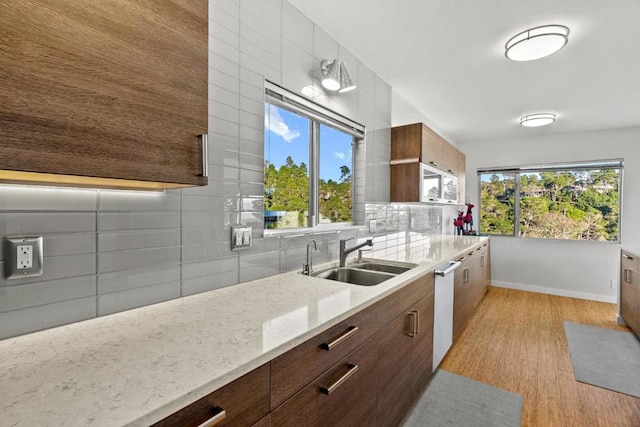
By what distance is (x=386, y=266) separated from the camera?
2.19 m

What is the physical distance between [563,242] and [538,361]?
118 inches

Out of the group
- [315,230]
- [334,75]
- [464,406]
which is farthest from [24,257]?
[464,406]

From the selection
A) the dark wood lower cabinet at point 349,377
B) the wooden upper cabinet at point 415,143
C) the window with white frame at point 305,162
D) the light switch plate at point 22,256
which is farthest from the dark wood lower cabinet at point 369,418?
the wooden upper cabinet at point 415,143

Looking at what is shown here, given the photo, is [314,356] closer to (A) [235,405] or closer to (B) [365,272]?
(A) [235,405]

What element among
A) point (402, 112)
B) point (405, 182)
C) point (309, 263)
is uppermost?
point (402, 112)

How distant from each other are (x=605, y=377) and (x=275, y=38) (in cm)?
333

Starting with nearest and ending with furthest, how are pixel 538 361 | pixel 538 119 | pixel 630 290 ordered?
pixel 538 361
pixel 630 290
pixel 538 119

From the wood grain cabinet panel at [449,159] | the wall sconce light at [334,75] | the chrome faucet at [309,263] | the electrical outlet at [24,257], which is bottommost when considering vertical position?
the chrome faucet at [309,263]

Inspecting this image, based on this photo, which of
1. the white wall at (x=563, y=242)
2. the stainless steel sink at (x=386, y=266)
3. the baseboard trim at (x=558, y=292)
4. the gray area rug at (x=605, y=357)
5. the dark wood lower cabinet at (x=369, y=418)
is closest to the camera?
the dark wood lower cabinet at (x=369, y=418)

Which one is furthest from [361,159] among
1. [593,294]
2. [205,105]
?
[593,294]

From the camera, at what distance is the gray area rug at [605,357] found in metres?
2.24

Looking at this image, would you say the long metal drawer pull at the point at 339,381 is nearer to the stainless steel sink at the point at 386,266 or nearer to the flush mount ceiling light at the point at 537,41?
the stainless steel sink at the point at 386,266

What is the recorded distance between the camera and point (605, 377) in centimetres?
231

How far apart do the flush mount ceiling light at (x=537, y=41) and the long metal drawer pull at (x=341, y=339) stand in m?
2.21
